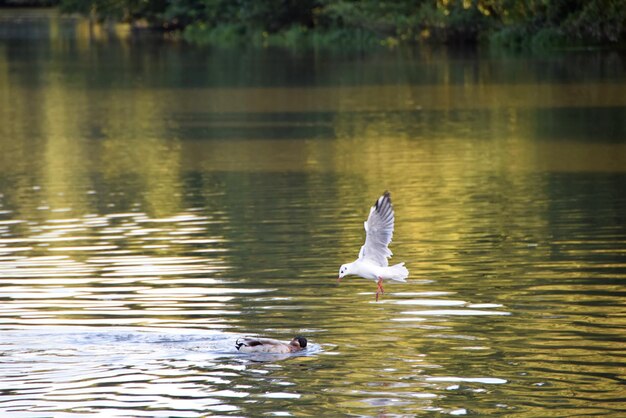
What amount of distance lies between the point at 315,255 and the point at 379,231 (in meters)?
4.80

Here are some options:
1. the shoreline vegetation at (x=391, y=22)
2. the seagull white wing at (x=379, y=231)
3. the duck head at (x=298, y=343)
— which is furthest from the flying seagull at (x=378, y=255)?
the shoreline vegetation at (x=391, y=22)

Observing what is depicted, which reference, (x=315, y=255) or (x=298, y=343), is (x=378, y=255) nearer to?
(x=298, y=343)

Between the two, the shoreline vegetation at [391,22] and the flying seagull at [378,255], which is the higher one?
the flying seagull at [378,255]

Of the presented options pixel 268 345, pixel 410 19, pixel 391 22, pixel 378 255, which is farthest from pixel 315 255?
pixel 391 22

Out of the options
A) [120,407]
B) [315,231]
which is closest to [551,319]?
[120,407]

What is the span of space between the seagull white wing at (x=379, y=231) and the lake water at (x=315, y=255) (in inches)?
27.4

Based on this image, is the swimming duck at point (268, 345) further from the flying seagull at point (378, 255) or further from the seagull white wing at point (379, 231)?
the seagull white wing at point (379, 231)

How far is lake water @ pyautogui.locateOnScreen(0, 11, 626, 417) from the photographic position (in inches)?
417

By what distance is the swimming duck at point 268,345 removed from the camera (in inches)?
436


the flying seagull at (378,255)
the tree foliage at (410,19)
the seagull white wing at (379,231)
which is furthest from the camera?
the tree foliage at (410,19)

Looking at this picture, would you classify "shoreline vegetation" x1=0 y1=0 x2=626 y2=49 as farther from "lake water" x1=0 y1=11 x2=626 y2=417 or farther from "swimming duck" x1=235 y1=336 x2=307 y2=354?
"swimming duck" x1=235 y1=336 x2=307 y2=354

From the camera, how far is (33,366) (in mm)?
11219

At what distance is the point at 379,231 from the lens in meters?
11.1

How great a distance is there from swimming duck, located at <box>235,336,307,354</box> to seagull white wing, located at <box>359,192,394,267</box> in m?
0.75
